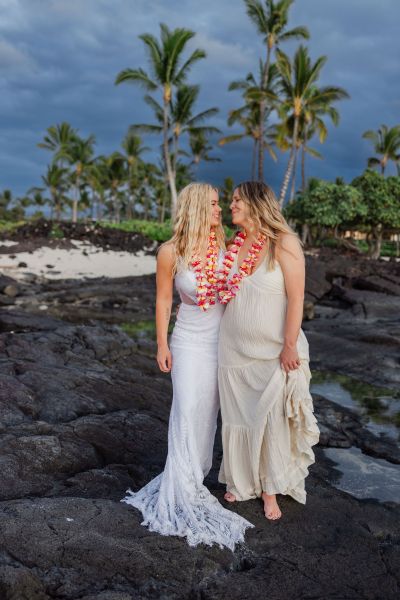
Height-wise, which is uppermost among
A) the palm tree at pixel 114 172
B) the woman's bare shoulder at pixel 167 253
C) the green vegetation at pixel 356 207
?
the palm tree at pixel 114 172

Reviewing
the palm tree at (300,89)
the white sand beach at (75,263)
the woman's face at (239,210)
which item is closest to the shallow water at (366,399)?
the woman's face at (239,210)

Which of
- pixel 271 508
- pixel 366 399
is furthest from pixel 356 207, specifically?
pixel 271 508

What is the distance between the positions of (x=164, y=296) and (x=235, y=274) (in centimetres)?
46

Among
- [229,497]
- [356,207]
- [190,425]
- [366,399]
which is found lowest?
[366,399]

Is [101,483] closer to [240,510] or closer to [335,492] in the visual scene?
[240,510]

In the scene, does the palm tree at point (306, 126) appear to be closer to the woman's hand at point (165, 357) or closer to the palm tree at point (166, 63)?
the palm tree at point (166, 63)

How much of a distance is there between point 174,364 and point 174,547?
103 cm

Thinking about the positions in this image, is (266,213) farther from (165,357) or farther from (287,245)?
(165,357)

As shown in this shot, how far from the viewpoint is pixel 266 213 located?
10.7ft

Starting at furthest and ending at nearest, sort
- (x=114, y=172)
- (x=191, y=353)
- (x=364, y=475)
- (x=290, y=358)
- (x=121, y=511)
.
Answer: (x=114, y=172), (x=364, y=475), (x=191, y=353), (x=290, y=358), (x=121, y=511)

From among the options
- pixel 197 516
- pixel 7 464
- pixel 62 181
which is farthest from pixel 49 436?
pixel 62 181

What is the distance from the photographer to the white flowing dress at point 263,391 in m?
3.36

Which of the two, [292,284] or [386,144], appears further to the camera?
[386,144]

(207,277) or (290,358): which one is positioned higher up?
(207,277)
